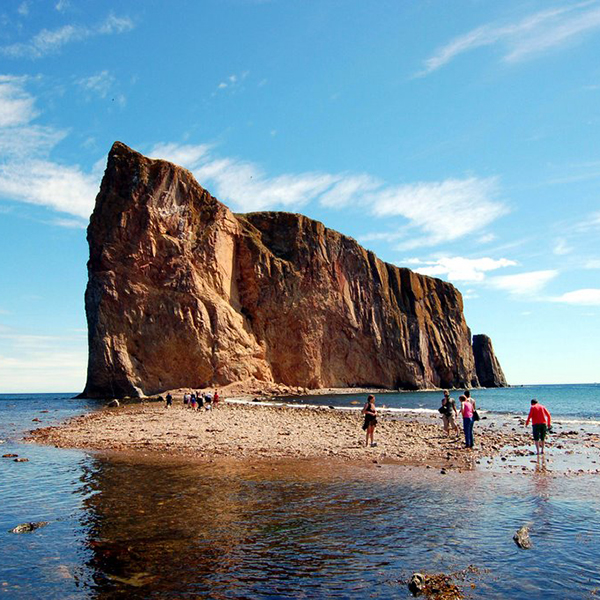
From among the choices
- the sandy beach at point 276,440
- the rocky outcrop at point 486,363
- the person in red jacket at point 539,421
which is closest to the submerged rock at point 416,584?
the sandy beach at point 276,440

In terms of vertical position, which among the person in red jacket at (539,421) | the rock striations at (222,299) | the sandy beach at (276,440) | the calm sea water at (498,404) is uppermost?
the rock striations at (222,299)

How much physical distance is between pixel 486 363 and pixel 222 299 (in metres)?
92.1

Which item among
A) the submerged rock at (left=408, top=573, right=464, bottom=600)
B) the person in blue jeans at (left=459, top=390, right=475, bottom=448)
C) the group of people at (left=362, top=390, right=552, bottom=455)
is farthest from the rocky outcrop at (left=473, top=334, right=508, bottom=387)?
the submerged rock at (left=408, top=573, right=464, bottom=600)

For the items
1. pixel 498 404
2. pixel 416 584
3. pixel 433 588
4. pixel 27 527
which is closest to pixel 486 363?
pixel 498 404

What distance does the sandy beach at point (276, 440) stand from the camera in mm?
16828

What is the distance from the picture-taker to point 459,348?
107812 mm

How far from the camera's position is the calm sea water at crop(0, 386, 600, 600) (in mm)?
6660

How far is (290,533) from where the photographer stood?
8.69 metres

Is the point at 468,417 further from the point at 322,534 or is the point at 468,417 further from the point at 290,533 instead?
the point at 290,533

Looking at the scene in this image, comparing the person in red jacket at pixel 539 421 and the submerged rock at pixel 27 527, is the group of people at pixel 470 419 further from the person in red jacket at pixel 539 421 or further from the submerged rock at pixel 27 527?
the submerged rock at pixel 27 527

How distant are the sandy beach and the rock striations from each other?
107 feet

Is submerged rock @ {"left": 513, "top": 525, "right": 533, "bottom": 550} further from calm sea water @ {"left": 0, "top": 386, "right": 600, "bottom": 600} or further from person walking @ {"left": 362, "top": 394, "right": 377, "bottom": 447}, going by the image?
person walking @ {"left": 362, "top": 394, "right": 377, "bottom": 447}

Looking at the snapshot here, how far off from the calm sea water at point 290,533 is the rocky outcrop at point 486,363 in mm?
130010

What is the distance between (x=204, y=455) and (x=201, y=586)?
10.6 m
